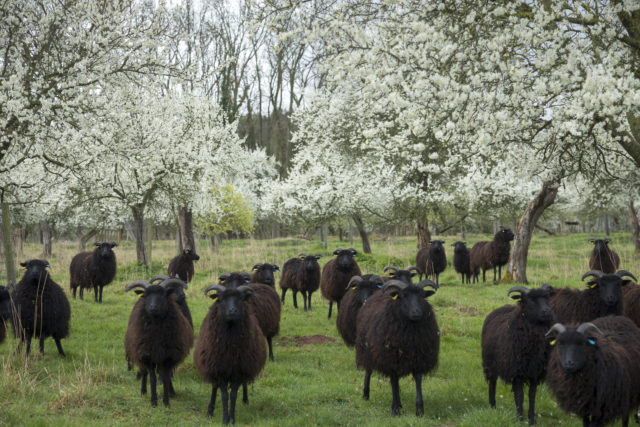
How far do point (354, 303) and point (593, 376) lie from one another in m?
4.60

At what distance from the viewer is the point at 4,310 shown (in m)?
9.65

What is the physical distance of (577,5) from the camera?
29.7 feet

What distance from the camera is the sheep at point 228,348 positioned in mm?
7059

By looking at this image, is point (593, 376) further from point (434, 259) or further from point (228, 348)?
point (434, 259)

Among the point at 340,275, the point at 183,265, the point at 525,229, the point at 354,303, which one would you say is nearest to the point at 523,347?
the point at 354,303

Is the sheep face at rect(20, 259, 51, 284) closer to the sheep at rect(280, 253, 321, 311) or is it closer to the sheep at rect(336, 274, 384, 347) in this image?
the sheep at rect(336, 274, 384, 347)

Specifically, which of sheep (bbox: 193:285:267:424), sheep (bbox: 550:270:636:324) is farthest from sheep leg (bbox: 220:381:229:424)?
sheep (bbox: 550:270:636:324)

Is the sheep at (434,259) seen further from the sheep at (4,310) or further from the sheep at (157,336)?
the sheep at (4,310)

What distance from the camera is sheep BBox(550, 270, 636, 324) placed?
8484 millimetres

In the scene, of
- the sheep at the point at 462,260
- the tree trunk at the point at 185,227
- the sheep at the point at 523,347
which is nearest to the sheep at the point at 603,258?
the sheep at the point at 462,260

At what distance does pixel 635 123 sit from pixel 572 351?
519 cm

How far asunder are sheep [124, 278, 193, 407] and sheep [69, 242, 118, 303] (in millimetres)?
8702

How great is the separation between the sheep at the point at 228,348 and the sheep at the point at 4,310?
439 centimetres

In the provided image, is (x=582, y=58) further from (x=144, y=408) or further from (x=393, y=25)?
(x=144, y=408)
